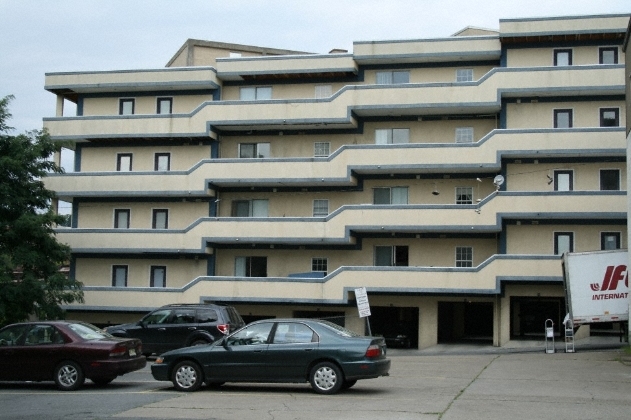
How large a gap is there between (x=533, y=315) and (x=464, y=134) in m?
8.80

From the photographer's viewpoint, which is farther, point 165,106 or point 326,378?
point 165,106

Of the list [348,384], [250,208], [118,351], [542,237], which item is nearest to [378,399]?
[348,384]

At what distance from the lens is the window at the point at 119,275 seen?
136 ft

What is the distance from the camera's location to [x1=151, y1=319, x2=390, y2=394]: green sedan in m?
16.7

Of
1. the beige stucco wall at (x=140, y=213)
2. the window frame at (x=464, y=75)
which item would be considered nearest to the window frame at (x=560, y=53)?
the window frame at (x=464, y=75)

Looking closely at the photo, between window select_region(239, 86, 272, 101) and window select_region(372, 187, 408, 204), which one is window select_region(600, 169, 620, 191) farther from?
window select_region(239, 86, 272, 101)

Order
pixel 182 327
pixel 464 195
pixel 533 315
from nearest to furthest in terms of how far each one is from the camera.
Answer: pixel 182 327, pixel 533 315, pixel 464 195

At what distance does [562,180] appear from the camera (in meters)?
37.2

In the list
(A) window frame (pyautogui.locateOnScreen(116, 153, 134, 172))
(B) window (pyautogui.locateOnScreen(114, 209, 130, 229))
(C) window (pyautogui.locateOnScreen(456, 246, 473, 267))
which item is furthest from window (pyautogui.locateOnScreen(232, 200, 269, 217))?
(C) window (pyautogui.locateOnScreen(456, 246, 473, 267))

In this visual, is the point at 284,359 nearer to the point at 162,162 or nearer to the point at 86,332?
the point at 86,332

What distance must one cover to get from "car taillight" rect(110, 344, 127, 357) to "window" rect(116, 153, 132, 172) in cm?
2505

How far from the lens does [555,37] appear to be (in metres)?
38.2

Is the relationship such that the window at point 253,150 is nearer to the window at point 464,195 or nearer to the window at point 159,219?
the window at point 159,219

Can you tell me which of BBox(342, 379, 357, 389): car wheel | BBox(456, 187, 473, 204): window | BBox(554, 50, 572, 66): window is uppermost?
BBox(554, 50, 572, 66): window
